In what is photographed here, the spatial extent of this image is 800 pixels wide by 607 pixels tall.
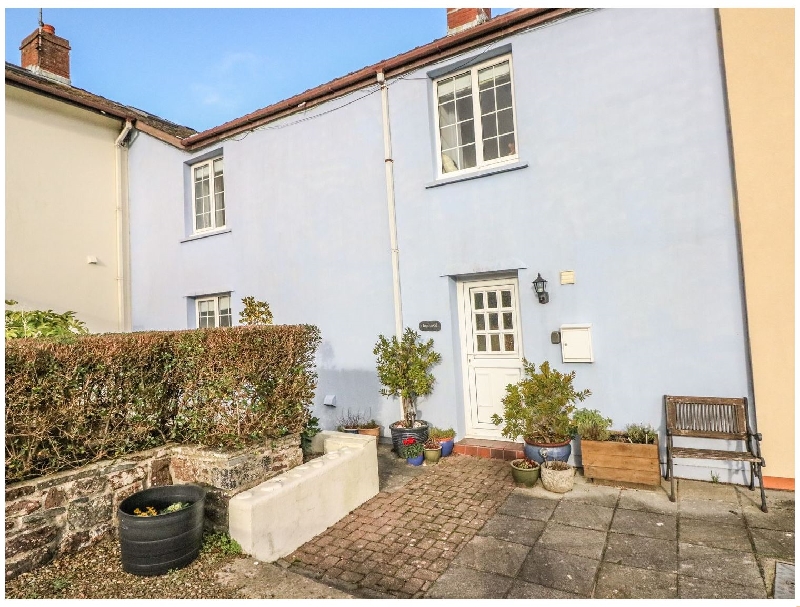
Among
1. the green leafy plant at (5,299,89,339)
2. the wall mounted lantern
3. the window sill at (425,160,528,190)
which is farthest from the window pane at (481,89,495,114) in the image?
the green leafy plant at (5,299,89,339)

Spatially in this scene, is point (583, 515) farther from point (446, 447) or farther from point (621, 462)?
point (446, 447)

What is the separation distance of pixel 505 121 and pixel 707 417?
4.63 m

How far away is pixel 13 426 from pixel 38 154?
831 centimetres

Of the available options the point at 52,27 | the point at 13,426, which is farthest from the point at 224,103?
the point at 13,426

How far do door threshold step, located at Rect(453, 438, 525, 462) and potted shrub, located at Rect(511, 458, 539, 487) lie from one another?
0.76m

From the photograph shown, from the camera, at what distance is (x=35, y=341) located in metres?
4.02

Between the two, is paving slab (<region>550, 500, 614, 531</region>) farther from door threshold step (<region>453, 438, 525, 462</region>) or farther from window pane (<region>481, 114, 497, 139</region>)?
window pane (<region>481, 114, 497, 139</region>)

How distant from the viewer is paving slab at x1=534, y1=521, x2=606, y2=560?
4094mm

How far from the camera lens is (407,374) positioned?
6.90 metres

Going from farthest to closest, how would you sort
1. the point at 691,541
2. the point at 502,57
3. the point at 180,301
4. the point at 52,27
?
the point at 52,27, the point at 180,301, the point at 502,57, the point at 691,541

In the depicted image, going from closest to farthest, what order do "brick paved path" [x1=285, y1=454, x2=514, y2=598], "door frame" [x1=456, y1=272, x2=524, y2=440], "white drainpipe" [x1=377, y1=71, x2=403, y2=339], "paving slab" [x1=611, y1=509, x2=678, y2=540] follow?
1. "brick paved path" [x1=285, y1=454, x2=514, y2=598]
2. "paving slab" [x1=611, y1=509, x2=678, y2=540]
3. "door frame" [x1=456, y1=272, x2=524, y2=440]
4. "white drainpipe" [x1=377, y1=71, x2=403, y2=339]

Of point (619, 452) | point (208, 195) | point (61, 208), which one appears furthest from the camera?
point (208, 195)

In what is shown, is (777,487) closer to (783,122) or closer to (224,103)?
(783,122)

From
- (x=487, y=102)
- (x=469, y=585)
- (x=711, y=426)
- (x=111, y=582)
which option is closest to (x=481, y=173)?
(x=487, y=102)
